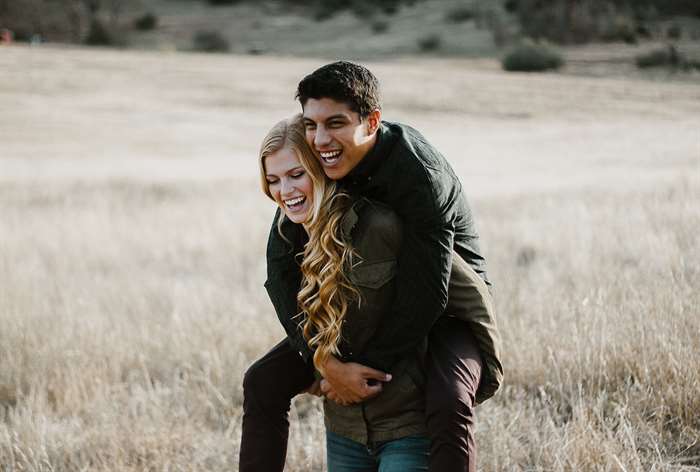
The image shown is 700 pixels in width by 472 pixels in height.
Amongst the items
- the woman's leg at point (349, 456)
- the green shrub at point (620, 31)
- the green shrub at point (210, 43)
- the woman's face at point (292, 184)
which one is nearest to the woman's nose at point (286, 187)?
the woman's face at point (292, 184)

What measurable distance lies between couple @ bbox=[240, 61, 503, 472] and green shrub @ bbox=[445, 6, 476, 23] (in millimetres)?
33324

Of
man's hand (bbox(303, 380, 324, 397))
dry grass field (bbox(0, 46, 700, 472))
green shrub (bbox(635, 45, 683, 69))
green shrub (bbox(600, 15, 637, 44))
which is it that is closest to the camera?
man's hand (bbox(303, 380, 324, 397))

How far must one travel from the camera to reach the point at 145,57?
28.2 meters

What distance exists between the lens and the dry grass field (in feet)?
Answer: 11.7

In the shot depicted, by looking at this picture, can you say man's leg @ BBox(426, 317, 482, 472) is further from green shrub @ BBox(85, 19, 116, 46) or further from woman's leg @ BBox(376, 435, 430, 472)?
green shrub @ BBox(85, 19, 116, 46)

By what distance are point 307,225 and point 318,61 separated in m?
24.2

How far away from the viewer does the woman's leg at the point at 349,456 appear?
2881mm

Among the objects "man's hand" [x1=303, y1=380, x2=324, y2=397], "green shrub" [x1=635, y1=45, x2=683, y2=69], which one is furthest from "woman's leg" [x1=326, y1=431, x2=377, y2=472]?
"green shrub" [x1=635, y1=45, x2=683, y2=69]

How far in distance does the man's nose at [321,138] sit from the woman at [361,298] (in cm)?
13

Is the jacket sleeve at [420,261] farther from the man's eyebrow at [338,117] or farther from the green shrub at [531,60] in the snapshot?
the green shrub at [531,60]

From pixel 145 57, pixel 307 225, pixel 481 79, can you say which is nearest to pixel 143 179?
pixel 307 225

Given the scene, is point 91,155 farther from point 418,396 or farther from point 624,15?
point 624,15

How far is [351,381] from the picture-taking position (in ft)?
8.86

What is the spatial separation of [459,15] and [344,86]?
33853mm
